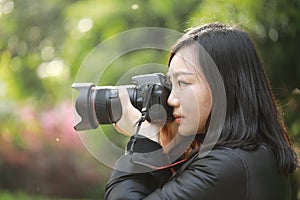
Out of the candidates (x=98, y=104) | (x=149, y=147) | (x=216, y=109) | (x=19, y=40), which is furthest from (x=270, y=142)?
(x=19, y=40)

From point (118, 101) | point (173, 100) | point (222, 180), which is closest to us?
point (222, 180)

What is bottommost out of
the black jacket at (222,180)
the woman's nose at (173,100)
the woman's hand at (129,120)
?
the black jacket at (222,180)

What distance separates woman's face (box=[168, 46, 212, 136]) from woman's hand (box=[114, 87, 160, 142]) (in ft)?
0.28

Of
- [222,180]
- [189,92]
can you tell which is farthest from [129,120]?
[222,180]

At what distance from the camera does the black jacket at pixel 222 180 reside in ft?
4.88

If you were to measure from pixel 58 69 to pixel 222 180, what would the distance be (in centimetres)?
440

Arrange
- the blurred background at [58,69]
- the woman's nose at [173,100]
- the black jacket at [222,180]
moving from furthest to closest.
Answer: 1. the blurred background at [58,69]
2. the woman's nose at [173,100]
3. the black jacket at [222,180]

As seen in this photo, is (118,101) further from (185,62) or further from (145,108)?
(185,62)

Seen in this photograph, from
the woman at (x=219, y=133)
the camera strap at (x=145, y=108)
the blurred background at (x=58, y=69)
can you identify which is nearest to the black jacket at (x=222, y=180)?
the woman at (x=219, y=133)

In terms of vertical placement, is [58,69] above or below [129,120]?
above

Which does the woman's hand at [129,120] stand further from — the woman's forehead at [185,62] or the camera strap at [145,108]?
the woman's forehead at [185,62]

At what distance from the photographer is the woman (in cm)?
150

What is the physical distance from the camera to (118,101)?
1.72 metres

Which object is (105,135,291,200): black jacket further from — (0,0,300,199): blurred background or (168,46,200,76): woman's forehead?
(0,0,300,199): blurred background
